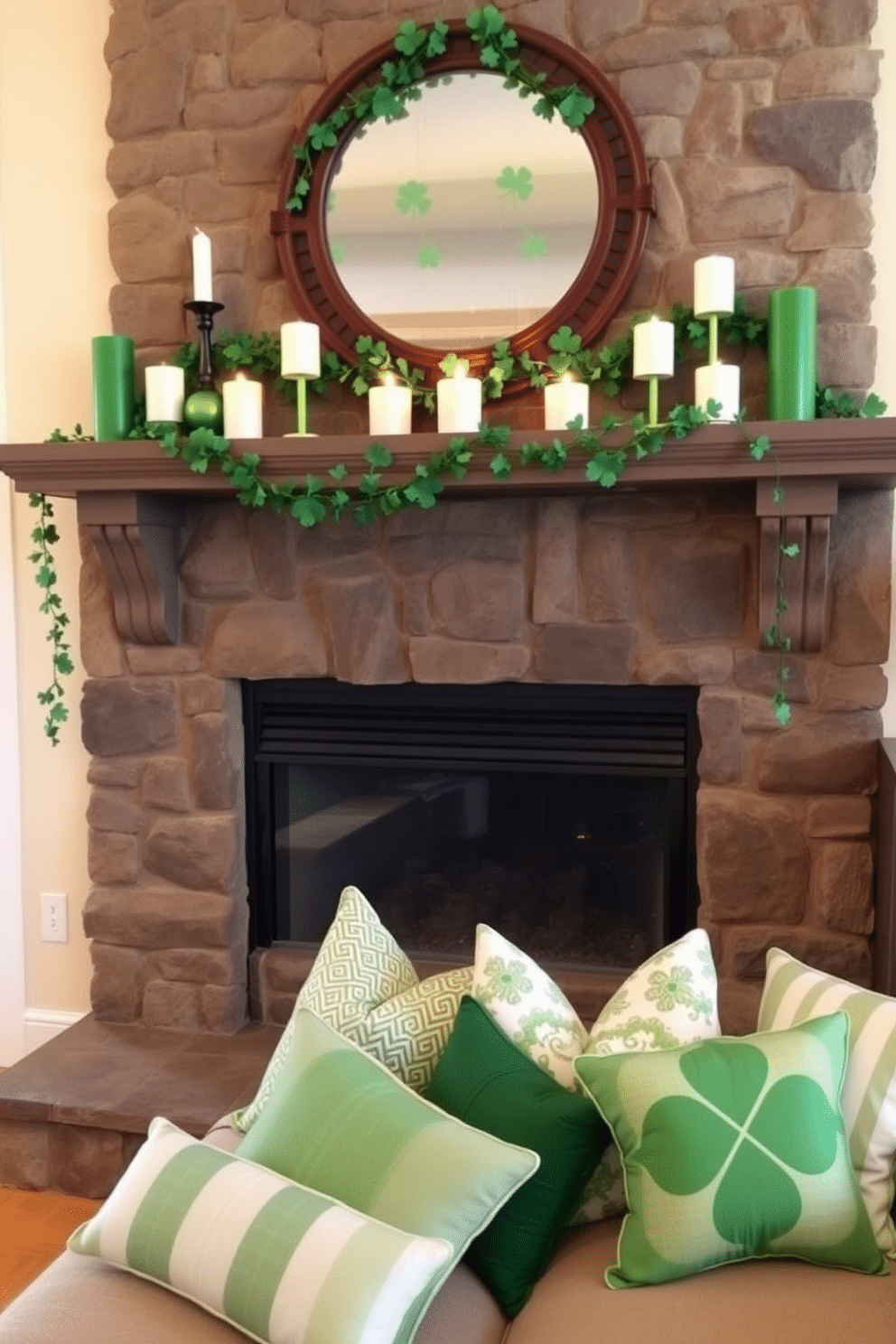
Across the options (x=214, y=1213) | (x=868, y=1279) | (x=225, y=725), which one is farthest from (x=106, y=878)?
(x=868, y=1279)

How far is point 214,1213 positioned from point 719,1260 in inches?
23.9

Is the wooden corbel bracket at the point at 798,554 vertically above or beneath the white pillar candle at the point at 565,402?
beneath

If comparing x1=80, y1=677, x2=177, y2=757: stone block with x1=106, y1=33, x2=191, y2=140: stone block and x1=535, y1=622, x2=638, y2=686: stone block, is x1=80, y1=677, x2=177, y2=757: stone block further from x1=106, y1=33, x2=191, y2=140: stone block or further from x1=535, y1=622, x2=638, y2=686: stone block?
x1=106, y1=33, x2=191, y2=140: stone block

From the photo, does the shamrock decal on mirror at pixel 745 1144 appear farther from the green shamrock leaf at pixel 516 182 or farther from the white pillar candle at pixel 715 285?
the green shamrock leaf at pixel 516 182

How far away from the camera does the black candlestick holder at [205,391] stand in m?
2.47

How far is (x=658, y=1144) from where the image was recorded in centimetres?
152

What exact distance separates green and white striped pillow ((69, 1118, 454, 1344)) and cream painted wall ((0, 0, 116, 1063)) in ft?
5.04

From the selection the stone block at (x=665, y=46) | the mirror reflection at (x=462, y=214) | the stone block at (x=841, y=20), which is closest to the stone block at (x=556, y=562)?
the mirror reflection at (x=462, y=214)

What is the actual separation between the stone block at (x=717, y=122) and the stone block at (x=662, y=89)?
24mm

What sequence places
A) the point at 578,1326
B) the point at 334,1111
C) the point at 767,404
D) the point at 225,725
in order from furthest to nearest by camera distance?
the point at 225,725, the point at 767,404, the point at 334,1111, the point at 578,1326

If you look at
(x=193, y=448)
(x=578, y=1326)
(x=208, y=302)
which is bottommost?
(x=578, y=1326)

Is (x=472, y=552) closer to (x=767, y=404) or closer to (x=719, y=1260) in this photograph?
(x=767, y=404)

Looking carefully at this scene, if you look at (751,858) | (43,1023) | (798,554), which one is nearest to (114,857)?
(43,1023)

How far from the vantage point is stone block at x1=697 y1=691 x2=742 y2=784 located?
8.09ft
